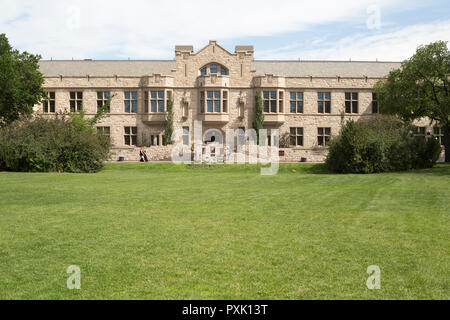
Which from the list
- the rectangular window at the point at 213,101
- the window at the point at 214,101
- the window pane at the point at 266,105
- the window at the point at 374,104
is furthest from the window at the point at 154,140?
the window at the point at 374,104

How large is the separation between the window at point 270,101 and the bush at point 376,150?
13.9m

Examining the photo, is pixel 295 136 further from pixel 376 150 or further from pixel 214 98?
pixel 376 150

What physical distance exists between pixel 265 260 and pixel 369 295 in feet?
6.07

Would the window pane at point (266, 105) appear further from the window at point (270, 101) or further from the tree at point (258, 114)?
the tree at point (258, 114)

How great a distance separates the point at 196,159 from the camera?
3466 centimetres

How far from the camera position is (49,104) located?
43.8m

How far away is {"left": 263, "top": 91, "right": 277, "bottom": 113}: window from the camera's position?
42.9 m

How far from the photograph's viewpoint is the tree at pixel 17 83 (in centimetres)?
3769

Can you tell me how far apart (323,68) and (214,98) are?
43.9 ft

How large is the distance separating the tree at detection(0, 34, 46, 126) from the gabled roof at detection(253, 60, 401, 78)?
21.9 meters

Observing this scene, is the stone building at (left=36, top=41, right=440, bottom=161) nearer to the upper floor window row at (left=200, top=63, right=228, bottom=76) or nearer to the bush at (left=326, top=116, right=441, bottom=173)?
the upper floor window row at (left=200, top=63, right=228, bottom=76)

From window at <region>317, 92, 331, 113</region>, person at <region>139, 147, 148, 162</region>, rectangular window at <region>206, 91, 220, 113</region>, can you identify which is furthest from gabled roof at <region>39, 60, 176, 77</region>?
window at <region>317, 92, 331, 113</region>

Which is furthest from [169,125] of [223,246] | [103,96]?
[223,246]

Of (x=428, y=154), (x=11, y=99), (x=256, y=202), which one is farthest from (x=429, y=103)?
(x=11, y=99)
